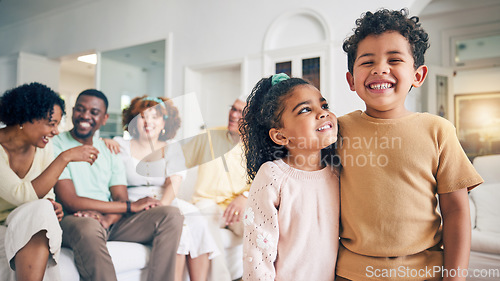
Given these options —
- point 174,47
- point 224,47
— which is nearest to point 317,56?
point 224,47

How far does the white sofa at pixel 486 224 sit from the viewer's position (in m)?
2.16

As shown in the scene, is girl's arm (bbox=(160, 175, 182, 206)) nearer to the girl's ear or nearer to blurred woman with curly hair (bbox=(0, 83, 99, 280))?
blurred woman with curly hair (bbox=(0, 83, 99, 280))

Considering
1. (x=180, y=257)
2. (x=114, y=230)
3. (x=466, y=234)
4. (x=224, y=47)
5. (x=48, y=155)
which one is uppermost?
(x=224, y=47)

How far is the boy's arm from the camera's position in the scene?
2.59 ft

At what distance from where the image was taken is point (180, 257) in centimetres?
187

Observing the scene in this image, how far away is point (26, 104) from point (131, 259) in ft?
3.03

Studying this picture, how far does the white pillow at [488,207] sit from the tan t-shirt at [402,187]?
1997 mm

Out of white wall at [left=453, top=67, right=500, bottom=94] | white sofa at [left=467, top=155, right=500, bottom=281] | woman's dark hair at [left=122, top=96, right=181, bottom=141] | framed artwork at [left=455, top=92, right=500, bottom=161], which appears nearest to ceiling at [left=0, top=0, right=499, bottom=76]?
white wall at [left=453, top=67, right=500, bottom=94]

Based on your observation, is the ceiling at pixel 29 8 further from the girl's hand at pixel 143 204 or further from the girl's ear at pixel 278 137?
the girl's ear at pixel 278 137

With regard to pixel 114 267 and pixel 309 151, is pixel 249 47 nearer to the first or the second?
pixel 114 267

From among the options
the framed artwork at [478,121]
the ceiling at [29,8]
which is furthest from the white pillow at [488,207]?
the ceiling at [29,8]

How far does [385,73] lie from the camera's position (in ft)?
2.74

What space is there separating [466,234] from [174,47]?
434 cm

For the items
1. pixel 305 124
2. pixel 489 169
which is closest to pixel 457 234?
pixel 305 124
